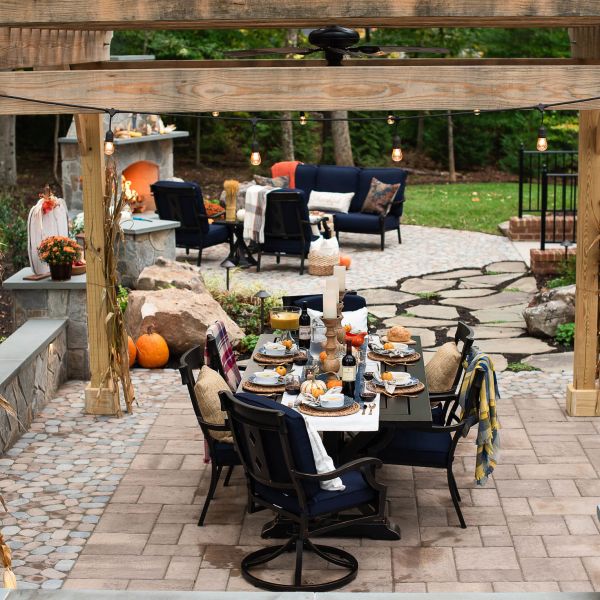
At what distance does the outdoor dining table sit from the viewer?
6.59 meters

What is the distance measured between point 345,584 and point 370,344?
8.04 ft

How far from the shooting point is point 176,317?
34.7 ft

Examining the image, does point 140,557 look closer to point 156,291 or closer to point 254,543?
point 254,543

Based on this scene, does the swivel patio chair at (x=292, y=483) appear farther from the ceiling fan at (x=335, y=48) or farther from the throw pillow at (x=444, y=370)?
the ceiling fan at (x=335, y=48)

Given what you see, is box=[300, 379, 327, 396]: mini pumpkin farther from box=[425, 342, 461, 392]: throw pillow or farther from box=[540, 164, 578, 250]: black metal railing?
box=[540, 164, 578, 250]: black metal railing

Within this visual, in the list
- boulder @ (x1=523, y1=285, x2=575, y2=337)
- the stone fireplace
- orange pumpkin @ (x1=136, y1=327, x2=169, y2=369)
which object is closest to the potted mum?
orange pumpkin @ (x1=136, y1=327, x2=169, y2=369)

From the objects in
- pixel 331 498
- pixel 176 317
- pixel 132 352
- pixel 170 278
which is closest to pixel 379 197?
pixel 170 278

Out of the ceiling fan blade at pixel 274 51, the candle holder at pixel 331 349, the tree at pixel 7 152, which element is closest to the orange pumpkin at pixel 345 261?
the candle holder at pixel 331 349

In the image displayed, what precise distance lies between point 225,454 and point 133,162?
10.5 metres

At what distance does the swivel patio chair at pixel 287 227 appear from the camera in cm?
1427

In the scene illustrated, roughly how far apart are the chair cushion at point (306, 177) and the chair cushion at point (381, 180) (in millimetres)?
806

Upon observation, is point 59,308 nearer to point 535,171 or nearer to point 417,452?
point 417,452

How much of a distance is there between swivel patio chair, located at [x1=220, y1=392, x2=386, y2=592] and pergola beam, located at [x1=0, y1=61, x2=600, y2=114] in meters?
1.77

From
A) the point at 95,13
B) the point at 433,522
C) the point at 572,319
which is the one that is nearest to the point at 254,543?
the point at 433,522
